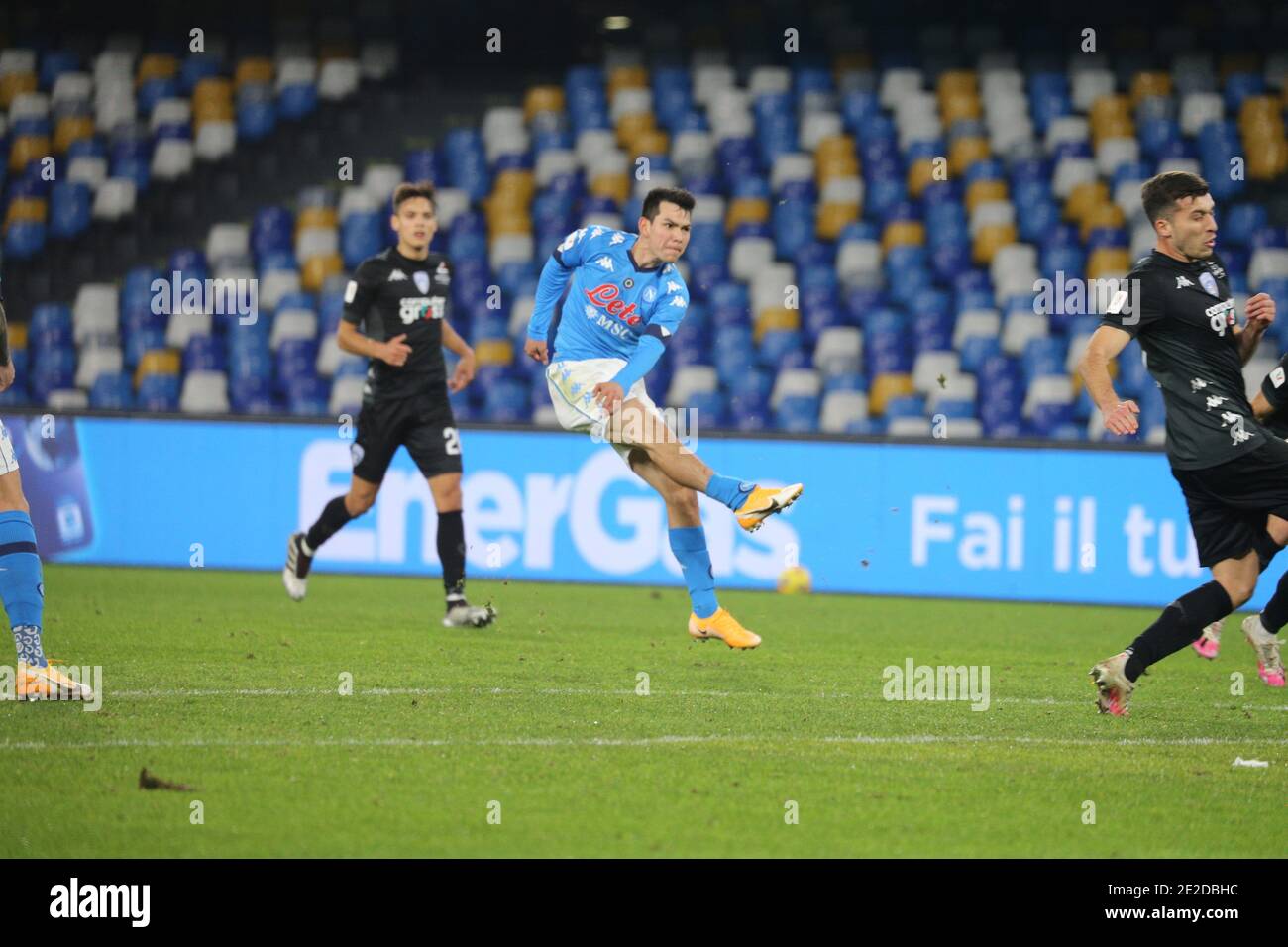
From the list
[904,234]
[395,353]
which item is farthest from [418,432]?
[904,234]

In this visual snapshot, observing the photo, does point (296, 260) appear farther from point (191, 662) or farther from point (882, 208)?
point (191, 662)

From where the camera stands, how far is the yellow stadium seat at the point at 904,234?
584 inches

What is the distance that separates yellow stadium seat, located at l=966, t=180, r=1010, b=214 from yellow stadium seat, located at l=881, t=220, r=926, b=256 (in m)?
0.49

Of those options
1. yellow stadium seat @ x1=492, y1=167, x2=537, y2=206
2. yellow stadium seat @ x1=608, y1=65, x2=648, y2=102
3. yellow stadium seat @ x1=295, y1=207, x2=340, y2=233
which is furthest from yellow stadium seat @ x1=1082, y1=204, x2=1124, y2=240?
yellow stadium seat @ x1=295, y1=207, x2=340, y2=233

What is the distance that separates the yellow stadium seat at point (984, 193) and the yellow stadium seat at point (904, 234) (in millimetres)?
489

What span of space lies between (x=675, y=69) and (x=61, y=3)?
6434 mm

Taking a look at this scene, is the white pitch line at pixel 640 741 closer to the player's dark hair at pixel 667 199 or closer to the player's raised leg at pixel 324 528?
the player's dark hair at pixel 667 199

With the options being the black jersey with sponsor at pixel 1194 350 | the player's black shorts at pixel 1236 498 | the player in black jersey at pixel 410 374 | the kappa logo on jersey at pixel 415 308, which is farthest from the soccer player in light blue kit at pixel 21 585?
the player's black shorts at pixel 1236 498

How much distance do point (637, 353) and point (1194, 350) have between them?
8.05 ft

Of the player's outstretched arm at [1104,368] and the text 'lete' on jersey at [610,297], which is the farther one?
the text 'lete' on jersey at [610,297]

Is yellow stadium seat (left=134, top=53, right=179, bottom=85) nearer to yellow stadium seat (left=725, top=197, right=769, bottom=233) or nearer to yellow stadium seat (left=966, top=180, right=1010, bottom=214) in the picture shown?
yellow stadium seat (left=725, top=197, right=769, bottom=233)

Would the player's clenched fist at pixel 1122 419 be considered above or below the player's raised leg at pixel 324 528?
above

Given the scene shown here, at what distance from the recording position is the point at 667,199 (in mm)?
7719

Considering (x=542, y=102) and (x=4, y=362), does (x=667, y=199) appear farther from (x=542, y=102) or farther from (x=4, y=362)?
(x=542, y=102)
